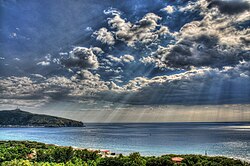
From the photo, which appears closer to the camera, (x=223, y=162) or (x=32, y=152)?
(x=223, y=162)

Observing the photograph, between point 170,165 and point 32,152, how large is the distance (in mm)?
41946

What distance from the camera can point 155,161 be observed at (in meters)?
51.1

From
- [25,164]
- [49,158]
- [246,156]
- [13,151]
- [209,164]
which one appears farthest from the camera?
[246,156]

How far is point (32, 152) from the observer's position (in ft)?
243

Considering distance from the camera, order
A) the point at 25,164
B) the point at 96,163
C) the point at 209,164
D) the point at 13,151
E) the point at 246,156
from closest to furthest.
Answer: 1. the point at 25,164
2. the point at 209,164
3. the point at 96,163
4. the point at 13,151
5. the point at 246,156

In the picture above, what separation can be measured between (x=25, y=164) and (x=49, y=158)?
23121mm

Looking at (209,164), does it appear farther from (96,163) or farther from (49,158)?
(49,158)

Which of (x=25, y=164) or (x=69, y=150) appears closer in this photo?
(x=25, y=164)

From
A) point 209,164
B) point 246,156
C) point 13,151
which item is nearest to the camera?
point 209,164

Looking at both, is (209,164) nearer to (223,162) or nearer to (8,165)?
(223,162)

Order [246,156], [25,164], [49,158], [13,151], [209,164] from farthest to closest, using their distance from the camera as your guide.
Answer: [246,156], [13,151], [49,158], [209,164], [25,164]

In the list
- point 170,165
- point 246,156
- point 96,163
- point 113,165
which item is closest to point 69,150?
point 96,163

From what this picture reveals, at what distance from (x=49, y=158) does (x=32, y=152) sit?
1446 cm

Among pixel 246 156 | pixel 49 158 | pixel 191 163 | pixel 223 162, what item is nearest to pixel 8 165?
pixel 49 158
